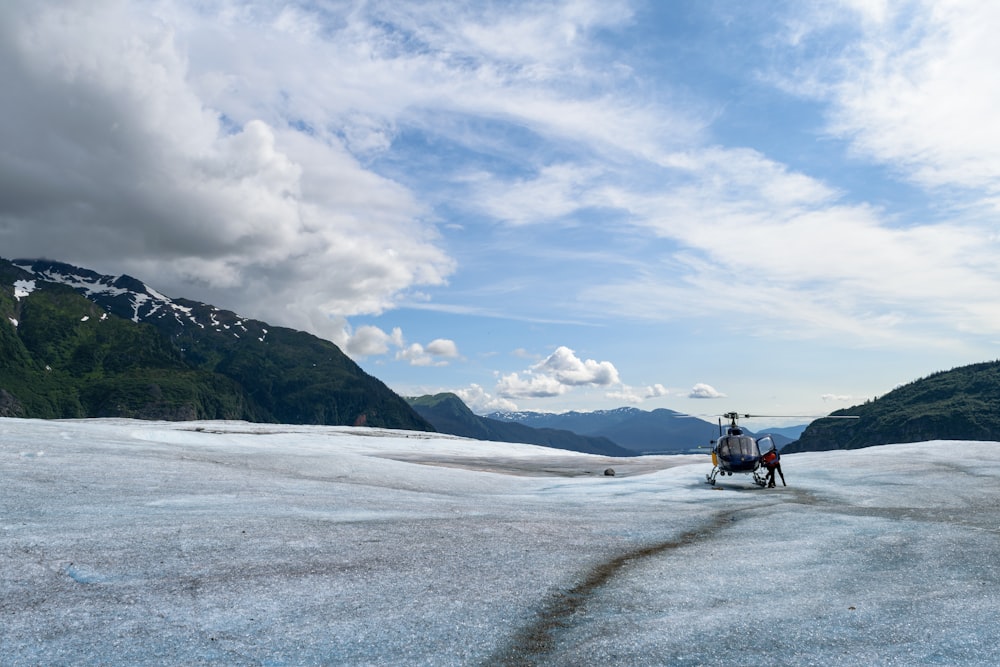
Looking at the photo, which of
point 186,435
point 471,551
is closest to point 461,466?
point 186,435

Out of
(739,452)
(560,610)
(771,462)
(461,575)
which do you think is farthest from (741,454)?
(560,610)

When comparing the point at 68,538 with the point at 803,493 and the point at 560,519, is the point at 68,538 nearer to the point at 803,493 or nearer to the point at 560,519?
the point at 560,519

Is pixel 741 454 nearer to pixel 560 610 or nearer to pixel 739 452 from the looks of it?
pixel 739 452

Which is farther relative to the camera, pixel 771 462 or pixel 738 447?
pixel 738 447

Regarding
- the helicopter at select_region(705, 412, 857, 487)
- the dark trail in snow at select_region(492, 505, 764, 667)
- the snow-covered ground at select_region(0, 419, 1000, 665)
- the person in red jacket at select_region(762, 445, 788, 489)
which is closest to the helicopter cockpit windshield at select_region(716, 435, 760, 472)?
the helicopter at select_region(705, 412, 857, 487)

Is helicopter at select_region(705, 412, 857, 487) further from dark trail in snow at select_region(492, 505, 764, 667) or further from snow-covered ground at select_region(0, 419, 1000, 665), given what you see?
dark trail in snow at select_region(492, 505, 764, 667)

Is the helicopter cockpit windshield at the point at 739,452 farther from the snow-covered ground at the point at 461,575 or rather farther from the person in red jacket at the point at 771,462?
the snow-covered ground at the point at 461,575
